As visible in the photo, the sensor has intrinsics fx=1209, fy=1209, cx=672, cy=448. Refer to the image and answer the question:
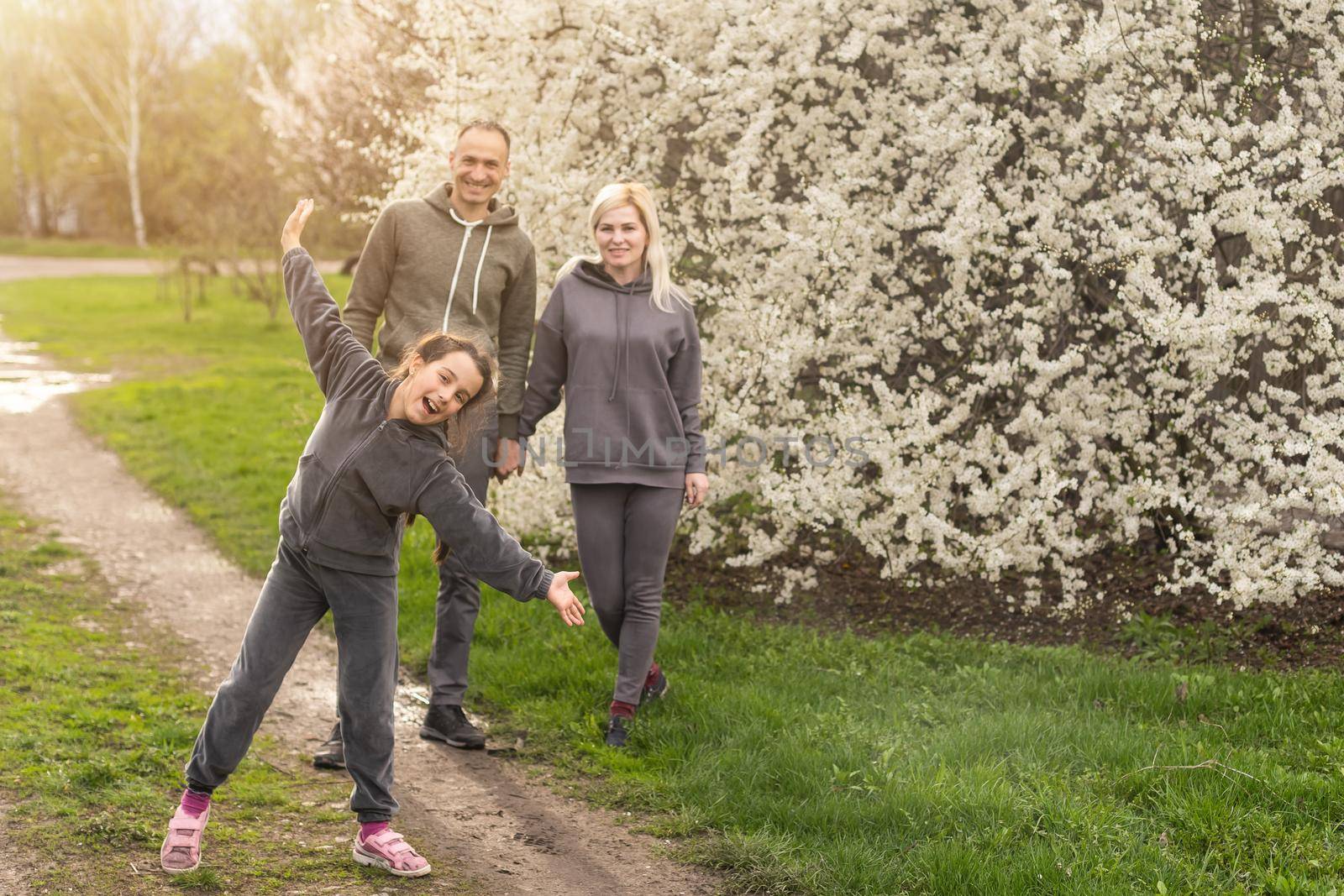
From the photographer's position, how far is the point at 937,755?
4.22m

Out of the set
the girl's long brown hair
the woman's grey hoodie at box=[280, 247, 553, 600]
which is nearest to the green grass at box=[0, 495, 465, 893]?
the woman's grey hoodie at box=[280, 247, 553, 600]

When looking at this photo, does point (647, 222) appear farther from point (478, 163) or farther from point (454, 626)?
point (454, 626)

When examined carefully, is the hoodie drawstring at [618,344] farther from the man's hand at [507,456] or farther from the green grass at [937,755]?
the green grass at [937,755]

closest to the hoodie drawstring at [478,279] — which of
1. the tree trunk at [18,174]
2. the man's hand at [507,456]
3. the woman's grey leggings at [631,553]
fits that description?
the man's hand at [507,456]

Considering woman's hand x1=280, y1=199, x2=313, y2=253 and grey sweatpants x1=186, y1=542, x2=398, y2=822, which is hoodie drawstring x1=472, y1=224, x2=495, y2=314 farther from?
grey sweatpants x1=186, y1=542, x2=398, y2=822

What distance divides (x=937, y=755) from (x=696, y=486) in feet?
4.43

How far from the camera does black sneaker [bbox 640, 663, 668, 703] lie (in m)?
4.95

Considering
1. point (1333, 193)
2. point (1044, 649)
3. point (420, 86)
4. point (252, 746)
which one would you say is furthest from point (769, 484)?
point (420, 86)

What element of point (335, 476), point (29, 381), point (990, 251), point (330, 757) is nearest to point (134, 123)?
point (29, 381)

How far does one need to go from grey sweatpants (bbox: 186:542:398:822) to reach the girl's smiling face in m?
0.52

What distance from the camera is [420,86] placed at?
10789 millimetres

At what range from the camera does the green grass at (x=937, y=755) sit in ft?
11.7

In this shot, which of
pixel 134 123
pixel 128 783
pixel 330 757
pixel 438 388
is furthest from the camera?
pixel 134 123

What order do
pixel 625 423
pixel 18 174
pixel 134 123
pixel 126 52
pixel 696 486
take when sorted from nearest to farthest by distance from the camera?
pixel 625 423 < pixel 696 486 < pixel 134 123 < pixel 126 52 < pixel 18 174
